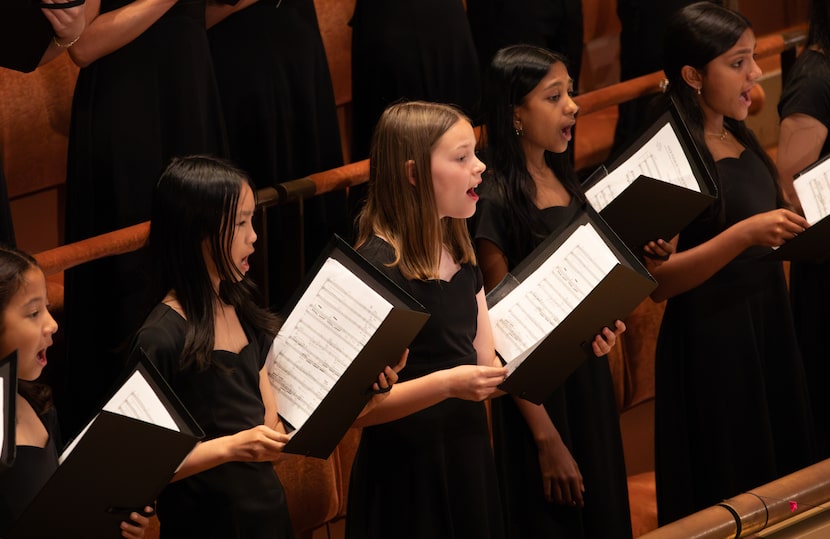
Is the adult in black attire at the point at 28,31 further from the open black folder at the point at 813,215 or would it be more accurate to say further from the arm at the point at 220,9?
the open black folder at the point at 813,215

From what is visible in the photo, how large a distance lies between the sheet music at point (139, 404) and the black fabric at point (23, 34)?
2.24 ft

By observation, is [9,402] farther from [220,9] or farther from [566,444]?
[220,9]

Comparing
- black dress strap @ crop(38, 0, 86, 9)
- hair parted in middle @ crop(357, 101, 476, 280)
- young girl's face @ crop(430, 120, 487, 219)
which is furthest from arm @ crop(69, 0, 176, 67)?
young girl's face @ crop(430, 120, 487, 219)

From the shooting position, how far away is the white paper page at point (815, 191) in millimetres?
3176

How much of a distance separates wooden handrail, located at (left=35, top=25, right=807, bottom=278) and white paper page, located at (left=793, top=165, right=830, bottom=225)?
74 cm

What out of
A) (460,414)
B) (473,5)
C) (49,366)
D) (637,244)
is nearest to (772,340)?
(637,244)

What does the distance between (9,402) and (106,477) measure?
0.61 ft

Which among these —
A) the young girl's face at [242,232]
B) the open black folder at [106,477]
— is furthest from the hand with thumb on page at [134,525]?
the young girl's face at [242,232]

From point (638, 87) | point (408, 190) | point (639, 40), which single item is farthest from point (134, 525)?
point (639, 40)

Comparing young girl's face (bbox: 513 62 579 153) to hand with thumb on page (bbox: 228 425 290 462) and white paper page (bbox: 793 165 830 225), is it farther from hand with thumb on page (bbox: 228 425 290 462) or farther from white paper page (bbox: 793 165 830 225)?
hand with thumb on page (bbox: 228 425 290 462)

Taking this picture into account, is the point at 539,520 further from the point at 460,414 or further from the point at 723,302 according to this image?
the point at 723,302

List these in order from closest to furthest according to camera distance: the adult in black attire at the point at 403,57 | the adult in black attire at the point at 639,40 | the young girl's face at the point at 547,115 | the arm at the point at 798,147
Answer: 1. the young girl's face at the point at 547,115
2. the arm at the point at 798,147
3. the adult in black attire at the point at 403,57
4. the adult in black attire at the point at 639,40

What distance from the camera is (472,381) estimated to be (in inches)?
102

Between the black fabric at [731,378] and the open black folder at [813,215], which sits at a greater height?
the open black folder at [813,215]
